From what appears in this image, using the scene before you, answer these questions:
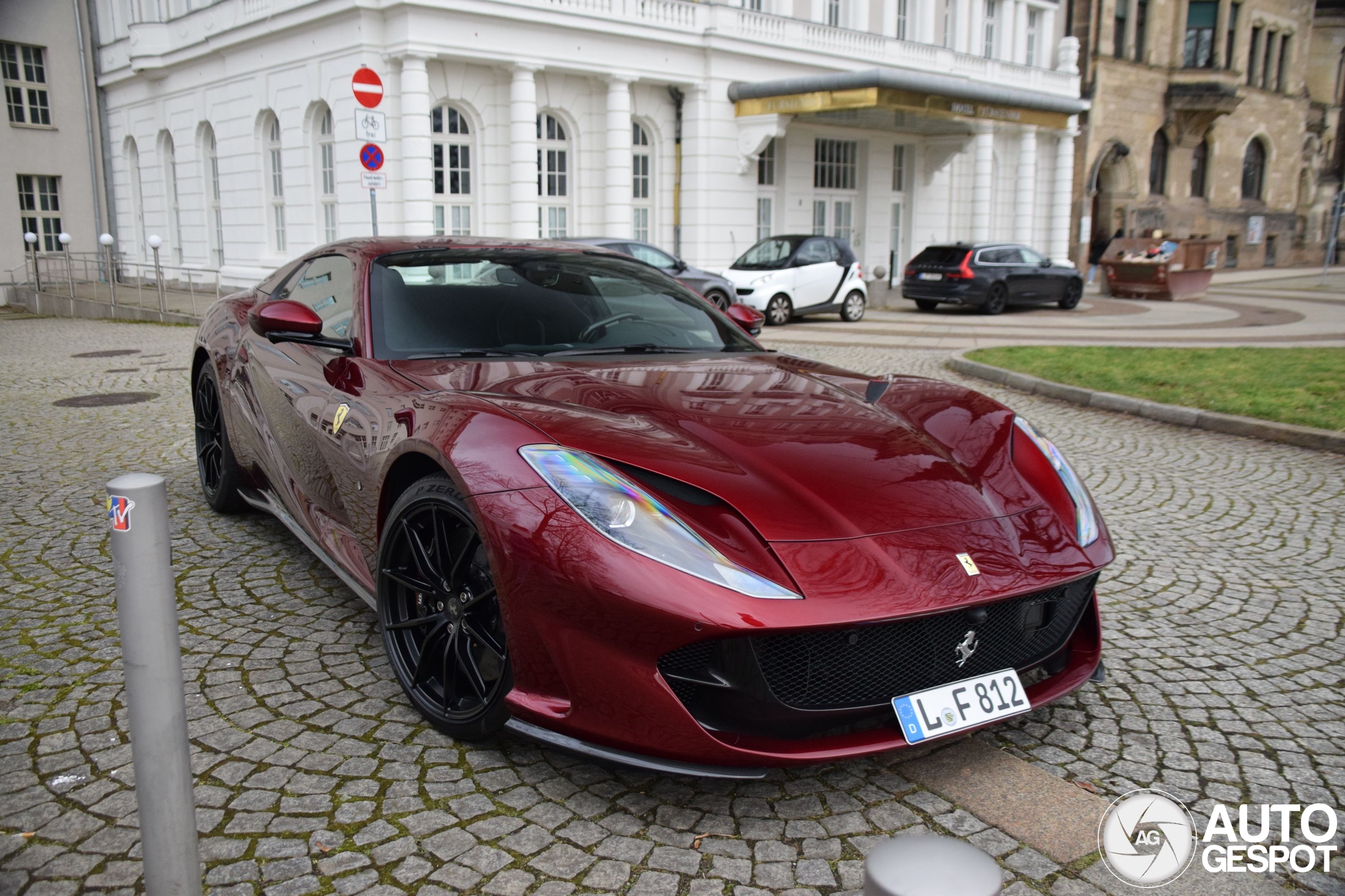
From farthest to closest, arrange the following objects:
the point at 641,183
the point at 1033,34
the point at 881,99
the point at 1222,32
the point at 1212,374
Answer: the point at 1222,32 → the point at 1033,34 → the point at 641,183 → the point at 881,99 → the point at 1212,374

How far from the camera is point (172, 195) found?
92.9 ft

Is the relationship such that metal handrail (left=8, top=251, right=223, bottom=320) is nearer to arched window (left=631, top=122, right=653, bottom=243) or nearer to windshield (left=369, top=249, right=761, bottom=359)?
arched window (left=631, top=122, right=653, bottom=243)

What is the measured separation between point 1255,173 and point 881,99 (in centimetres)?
3312

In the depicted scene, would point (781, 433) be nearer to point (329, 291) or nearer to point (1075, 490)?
point (1075, 490)

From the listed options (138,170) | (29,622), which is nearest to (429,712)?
(29,622)

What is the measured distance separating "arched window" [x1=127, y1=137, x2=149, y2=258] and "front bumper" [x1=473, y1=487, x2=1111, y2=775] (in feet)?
102

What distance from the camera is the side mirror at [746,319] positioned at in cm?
472

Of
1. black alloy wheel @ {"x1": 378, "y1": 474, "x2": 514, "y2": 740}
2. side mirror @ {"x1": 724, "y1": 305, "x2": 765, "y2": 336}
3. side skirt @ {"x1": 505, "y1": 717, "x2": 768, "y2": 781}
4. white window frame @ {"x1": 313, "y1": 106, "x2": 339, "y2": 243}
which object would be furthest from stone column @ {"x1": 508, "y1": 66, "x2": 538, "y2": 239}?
side skirt @ {"x1": 505, "y1": 717, "x2": 768, "y2": 781}

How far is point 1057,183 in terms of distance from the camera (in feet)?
114

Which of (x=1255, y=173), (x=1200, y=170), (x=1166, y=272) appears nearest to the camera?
(x=1166, y=272)

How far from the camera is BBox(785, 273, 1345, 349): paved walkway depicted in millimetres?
15203

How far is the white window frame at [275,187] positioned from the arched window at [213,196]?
2549mm

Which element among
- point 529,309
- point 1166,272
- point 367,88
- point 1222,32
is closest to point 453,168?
point 367,88

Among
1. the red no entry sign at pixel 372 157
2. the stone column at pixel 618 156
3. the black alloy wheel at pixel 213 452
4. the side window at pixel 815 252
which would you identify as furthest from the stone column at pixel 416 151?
the black alloy wheel at pixel 213 452
